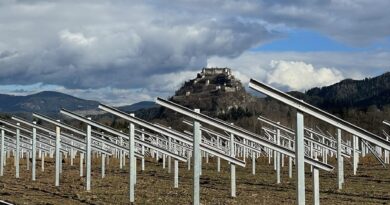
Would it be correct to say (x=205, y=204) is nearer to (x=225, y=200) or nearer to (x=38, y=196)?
(x=225, y=200)

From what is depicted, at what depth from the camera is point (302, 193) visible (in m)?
10.9

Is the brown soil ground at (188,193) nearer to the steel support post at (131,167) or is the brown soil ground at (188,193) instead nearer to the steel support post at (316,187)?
the steel support post at (131,167)

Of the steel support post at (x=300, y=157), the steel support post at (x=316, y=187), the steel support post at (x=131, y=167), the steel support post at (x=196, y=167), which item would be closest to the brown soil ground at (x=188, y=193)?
the steel support post at (x=131, y=167)

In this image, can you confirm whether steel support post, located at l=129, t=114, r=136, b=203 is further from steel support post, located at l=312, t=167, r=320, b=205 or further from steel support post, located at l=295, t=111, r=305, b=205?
steel support post, located at l=295, t=111, r=305, b=205

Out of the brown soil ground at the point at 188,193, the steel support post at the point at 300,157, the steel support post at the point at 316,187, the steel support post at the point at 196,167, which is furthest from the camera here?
the brown soil ground at the point at 188,193

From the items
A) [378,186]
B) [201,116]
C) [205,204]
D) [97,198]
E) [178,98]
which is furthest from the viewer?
[178,98]

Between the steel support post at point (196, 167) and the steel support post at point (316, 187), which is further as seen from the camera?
the steel support post at point (196, 167)

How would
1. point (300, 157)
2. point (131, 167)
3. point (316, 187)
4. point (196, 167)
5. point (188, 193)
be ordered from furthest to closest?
point (188, 193) → point (131, 167) → point (196, 167) → point (316, 187) → point (300, 157)

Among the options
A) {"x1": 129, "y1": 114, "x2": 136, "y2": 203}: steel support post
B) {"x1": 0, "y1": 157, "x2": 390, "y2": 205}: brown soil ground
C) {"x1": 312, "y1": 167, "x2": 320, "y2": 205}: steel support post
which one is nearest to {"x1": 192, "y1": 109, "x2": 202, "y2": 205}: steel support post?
{"x1": 0, "y1": 157, "x2": 390, "y2": 205}: brown soil ground

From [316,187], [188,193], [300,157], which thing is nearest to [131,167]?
[188,193]

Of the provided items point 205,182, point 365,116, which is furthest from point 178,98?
point 205,182

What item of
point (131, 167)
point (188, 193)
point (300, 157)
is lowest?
point (188, 193)

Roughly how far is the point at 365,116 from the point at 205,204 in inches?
3750

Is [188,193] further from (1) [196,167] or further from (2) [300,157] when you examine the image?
(2) [300,157]
